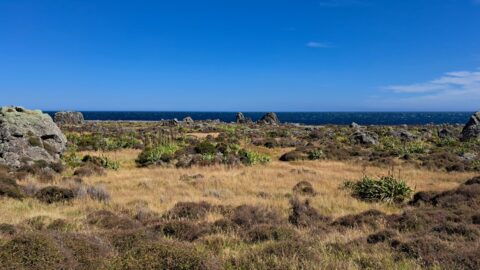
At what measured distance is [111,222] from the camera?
9.42 metres

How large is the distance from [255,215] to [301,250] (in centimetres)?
380

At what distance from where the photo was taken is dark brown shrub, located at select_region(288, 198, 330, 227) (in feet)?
33.2

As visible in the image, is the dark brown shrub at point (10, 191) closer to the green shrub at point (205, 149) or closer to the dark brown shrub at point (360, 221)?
the dark brown shrub at point (360, 221)

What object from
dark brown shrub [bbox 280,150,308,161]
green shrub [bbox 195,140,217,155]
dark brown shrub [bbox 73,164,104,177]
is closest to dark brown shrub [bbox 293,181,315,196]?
dark brown shrub [bbox 73,164,104,177]

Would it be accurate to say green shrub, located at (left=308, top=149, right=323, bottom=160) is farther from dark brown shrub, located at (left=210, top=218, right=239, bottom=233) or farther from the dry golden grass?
dark brown shrub, located at (left=210, top=218, right=239, bottom=233)

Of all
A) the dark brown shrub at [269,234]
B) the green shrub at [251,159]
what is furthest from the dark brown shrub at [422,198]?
the green shrub at [251,159]

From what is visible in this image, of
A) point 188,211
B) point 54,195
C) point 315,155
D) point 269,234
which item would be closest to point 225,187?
point 188,211

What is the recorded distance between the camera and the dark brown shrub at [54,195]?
1248 centimetres

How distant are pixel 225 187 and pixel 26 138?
12443 millimetres

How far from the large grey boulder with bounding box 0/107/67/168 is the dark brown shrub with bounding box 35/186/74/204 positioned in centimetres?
755

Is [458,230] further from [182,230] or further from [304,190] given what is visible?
[304,190]

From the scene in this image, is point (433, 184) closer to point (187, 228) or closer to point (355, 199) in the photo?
point (355, 199)

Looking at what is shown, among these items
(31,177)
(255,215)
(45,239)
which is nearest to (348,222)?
(255,215)

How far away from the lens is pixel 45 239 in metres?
6.01
